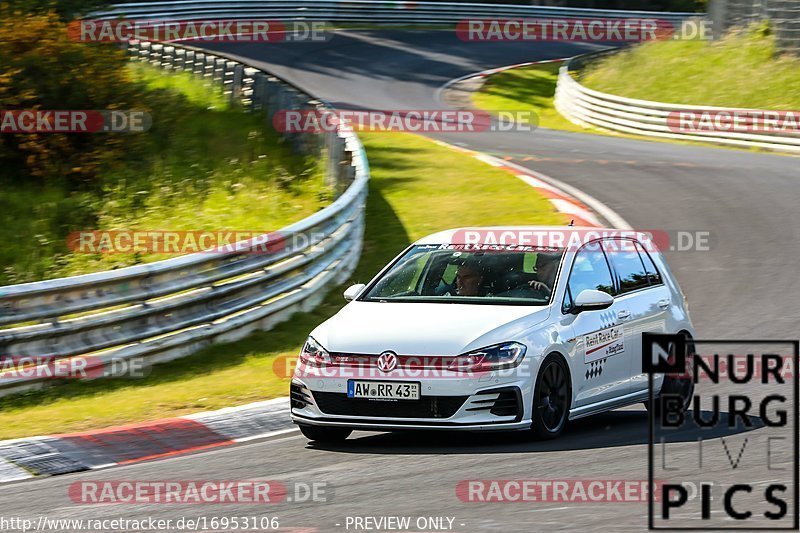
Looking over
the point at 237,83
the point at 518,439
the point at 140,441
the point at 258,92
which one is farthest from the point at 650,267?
the point at 237,83

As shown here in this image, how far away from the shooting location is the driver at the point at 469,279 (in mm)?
8953

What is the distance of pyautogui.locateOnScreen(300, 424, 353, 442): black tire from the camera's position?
8516mm

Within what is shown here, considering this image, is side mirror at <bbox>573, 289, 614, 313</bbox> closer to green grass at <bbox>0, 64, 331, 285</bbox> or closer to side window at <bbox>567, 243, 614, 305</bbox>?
side window at <bbox>567, 243, 614, 305</bbox>

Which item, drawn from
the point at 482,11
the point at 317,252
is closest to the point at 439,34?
the point at 482,11

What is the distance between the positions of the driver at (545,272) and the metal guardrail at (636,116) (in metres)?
18.3

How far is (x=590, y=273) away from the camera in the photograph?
30.4ft

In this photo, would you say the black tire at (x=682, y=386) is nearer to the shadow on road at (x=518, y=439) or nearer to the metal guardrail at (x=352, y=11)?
the shadow on road at (x=518, y=439)

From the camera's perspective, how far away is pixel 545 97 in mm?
39000

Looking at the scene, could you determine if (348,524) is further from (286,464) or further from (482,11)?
(482,11)

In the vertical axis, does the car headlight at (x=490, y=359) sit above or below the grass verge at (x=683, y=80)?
above

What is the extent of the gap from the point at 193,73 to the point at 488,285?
19451 mm

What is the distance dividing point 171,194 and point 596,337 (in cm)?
1196

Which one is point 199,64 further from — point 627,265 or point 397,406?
point 397,406

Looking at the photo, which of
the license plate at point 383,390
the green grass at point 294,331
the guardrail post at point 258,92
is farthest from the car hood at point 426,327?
the guardrail post at point 258,92
